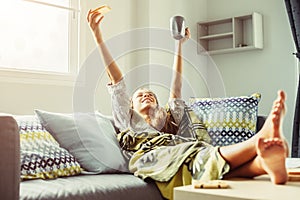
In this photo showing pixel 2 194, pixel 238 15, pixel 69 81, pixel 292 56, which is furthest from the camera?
pixel 238 15

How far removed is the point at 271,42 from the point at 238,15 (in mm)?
371

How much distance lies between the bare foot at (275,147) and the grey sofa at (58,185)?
0.66m

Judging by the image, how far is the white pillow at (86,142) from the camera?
2016 millimetres

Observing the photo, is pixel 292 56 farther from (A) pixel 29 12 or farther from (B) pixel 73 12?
(A) pixel 29 12

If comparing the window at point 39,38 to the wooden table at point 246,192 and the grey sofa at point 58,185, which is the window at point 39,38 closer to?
the grey sofa at point 58,185

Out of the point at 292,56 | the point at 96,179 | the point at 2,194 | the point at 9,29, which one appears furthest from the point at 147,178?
the point at 292,56

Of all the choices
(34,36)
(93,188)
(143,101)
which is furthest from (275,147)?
(34,36)

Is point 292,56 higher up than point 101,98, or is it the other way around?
point 292,56

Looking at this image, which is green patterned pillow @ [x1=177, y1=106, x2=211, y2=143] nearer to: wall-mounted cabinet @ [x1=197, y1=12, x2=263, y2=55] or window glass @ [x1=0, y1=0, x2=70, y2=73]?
window glass @ [x1=0, y1=0, x2=70, y2=73]

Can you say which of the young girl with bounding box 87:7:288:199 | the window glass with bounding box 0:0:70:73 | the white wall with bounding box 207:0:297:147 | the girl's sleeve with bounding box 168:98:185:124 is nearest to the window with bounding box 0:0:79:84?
the window glass with bounding box 0:0:70:73

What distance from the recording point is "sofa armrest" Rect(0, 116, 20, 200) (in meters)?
1.31

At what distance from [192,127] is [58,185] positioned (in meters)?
1.04

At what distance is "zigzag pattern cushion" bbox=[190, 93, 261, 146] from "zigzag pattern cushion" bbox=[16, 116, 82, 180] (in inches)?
35.8

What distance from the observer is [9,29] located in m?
2.71
